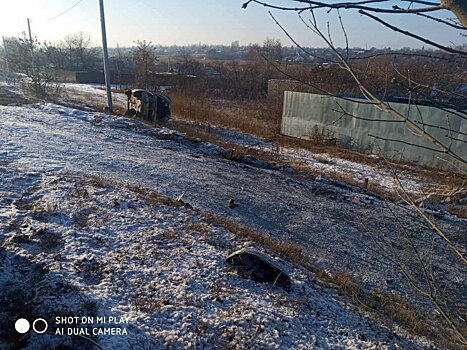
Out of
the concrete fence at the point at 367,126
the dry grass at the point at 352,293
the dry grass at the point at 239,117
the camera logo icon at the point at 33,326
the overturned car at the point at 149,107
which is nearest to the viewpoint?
the camera logo icon at the point at 33,326

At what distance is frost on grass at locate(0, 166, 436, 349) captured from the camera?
300 cm

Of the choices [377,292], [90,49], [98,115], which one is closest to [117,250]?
[377,292]

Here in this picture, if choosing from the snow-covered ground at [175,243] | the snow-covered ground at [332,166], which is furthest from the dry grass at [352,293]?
the snow-covered ground at [332,166]

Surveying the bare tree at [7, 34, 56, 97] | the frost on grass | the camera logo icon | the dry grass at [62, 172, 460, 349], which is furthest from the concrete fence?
the bare tree at [7, 34, 56, 97]

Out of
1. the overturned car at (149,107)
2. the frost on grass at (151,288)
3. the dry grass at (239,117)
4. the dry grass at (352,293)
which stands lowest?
the dry grass at (352,293)

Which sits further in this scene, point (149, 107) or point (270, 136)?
point (270, 136)

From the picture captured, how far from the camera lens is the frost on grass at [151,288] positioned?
3.00 metres

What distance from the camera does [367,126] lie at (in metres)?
12.6

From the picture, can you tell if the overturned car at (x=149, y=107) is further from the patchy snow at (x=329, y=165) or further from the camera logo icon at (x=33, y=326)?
the camera logo icon at (x=33, y=326)

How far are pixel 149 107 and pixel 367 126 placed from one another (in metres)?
9.02

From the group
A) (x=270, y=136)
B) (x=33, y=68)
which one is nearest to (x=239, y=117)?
(x=270, y=136)

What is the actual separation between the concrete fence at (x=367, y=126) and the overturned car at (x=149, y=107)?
6017 millimetres

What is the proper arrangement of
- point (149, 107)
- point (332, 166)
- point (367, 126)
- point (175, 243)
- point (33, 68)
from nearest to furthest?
point (175, 243) → point (332, 166) → point (367, 126) → point (149, 107) → point (33, 68)

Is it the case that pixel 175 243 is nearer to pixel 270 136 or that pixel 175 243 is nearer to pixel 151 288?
pixel 151 288
